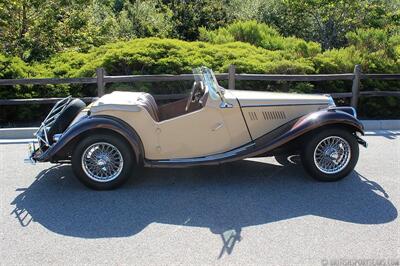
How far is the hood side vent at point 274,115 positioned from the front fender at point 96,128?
149 centimetres

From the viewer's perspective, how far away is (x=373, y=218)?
477cm

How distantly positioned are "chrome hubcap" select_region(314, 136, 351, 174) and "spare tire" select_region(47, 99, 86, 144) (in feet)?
9.64

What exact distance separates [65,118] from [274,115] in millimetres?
2526

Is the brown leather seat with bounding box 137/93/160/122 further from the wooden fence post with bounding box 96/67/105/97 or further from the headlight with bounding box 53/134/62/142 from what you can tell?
the wooden fence post with bounding box 96/67/105/97

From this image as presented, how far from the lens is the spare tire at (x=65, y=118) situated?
588cm

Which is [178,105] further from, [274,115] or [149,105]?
[274,115]

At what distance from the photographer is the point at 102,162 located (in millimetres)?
5461

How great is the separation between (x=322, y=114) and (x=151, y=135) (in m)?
1.96

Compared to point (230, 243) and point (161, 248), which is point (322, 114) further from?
point (161, 248)

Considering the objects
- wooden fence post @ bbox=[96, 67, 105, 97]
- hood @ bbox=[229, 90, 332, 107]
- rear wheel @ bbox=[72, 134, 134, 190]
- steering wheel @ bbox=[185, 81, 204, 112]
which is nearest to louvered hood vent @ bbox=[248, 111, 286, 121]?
hood @ bbox=[229, 90, 332, 107]

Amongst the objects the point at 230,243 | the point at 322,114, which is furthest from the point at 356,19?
the point at 230,243

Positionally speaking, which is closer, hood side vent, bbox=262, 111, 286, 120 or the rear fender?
the rear fender

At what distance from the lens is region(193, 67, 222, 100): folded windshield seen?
18.4 feet

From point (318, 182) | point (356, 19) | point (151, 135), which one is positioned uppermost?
point (356, 19)
